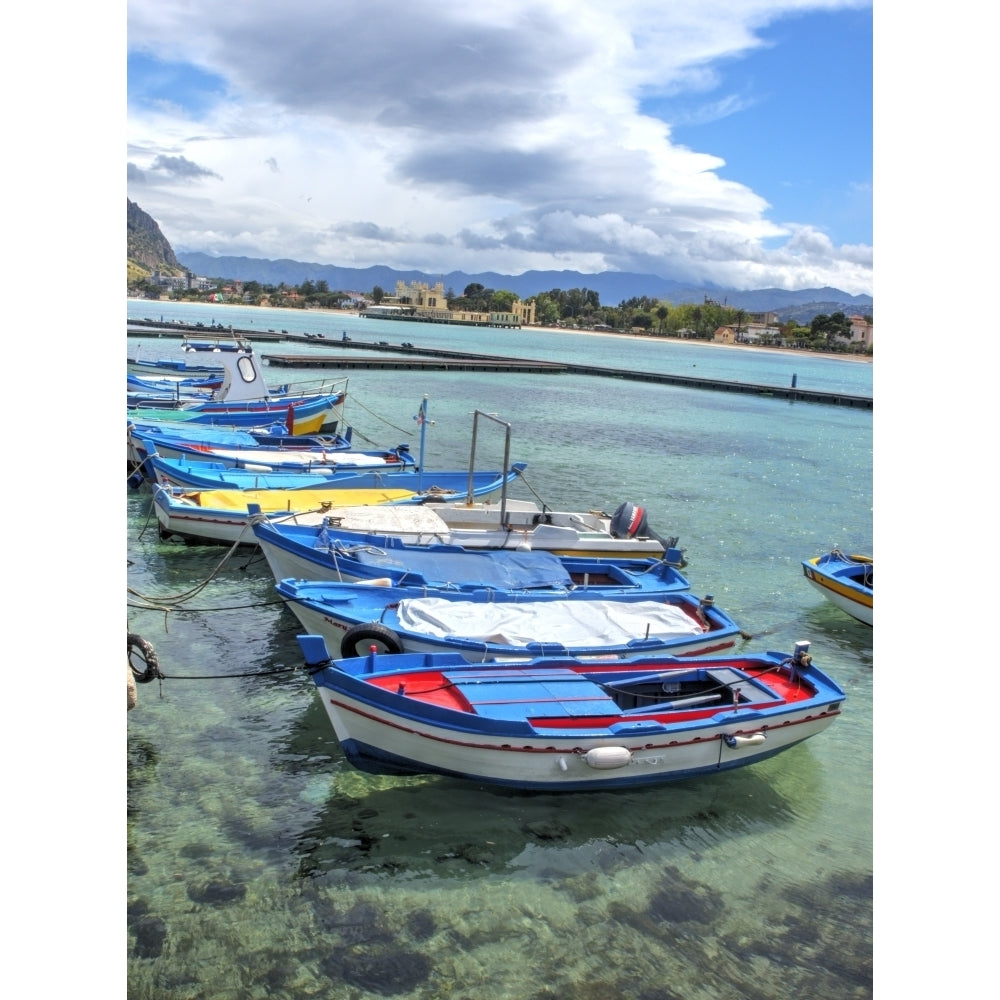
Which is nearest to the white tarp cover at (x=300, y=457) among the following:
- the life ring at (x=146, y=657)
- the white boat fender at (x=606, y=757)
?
the life ring at (x=146, y=657)

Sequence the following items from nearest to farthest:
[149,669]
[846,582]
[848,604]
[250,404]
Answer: [149,669], [846,582], [848,604], [250,404]

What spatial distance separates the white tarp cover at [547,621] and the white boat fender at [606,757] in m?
2.50

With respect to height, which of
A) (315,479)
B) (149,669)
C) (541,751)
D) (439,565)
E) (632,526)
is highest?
(315,479)

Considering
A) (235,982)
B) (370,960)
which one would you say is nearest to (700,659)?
(370,960)

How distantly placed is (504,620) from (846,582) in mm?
8088

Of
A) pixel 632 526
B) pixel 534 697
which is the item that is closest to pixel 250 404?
pixel 632 526

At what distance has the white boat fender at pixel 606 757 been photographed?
9602mm

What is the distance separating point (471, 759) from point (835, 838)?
4488mm

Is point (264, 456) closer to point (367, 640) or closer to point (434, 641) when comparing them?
point (367, 640)

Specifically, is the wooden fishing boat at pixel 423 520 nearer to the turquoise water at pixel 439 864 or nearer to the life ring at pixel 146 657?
the turquoise water at pixel 439 864

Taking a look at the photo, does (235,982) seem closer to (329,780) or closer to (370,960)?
(370,960)

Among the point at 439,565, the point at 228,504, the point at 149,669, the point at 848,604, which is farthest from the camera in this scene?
the point at 228,504

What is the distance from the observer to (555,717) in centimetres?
983

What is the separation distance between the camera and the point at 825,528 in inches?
1106
